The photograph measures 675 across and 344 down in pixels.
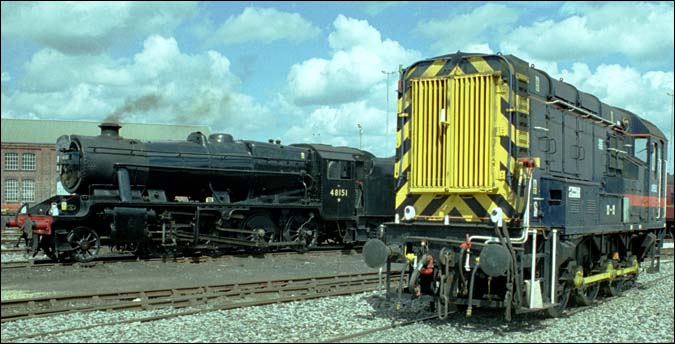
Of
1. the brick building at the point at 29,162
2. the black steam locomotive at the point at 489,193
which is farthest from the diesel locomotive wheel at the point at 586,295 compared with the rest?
the brick building at the point at 29,162

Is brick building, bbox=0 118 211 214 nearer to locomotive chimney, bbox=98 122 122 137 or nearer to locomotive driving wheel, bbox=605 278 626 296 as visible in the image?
locomotive chimney, bbox=98 122 122 137

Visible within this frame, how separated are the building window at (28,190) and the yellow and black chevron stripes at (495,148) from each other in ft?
187

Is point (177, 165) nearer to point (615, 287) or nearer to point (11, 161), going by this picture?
point (615, 287)

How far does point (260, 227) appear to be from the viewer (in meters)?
20.1

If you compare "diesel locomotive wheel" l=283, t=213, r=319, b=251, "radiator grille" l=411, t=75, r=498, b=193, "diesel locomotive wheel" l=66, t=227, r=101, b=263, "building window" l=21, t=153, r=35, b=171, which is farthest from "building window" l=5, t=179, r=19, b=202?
"radiator grille" l=411, t=75, r=498, b=193

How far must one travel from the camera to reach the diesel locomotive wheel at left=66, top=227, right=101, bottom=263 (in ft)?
53.4

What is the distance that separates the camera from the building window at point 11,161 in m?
59.7

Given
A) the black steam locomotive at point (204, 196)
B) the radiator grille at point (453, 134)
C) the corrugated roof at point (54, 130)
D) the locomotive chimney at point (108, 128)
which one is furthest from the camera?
the corrugated roof at point (54, 130)

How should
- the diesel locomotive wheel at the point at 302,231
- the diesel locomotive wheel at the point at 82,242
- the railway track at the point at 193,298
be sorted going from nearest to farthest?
1. the railway track at the point at 193,298
2. the diesel locomotive wheel at the point at 82,242
3. the diesel locomotive wheel at the point at 302,231

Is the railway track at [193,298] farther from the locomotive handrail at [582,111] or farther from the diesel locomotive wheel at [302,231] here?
the diesel locomotive wheel at [302,231]

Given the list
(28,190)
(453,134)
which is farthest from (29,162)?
(453,134)

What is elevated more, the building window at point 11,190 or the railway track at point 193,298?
the building window at point 11,190

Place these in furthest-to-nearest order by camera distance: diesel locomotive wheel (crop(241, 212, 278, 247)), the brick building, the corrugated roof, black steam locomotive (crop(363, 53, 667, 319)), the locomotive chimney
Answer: the corrugated roof, the brick building, diesel locomotive wheel (crop(241, 212, 278, 247)), the locomotive chimney, black steam locomotive (crop(363, 53, 667, 319))

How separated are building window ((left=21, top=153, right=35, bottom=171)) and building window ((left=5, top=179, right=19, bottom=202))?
1.50 m
